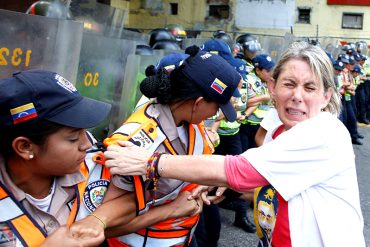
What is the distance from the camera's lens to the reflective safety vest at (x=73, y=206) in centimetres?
146

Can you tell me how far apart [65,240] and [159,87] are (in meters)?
0.85

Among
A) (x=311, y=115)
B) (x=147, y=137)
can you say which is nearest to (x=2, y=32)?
(x=147, y=137)

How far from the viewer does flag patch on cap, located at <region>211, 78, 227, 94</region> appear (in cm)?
206

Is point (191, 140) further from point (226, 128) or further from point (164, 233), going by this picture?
point (226, 128)

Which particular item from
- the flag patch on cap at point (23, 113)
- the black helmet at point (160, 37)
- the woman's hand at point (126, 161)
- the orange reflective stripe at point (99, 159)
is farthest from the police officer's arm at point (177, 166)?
the black helmet at point (160, 37)

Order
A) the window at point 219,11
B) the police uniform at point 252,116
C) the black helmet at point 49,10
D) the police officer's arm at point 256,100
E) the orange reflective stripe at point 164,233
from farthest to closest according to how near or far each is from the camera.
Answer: the window at point 219,11 → the police uniform at point 252,116 → the police officer's arm at point 256,100 → the black helmet at point 49,10 → the orange reflective stripe at point 164,233

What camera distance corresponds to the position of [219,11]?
72.7ft

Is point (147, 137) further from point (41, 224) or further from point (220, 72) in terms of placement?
point (41, 224)

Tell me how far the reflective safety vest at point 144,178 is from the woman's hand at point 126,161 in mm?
81

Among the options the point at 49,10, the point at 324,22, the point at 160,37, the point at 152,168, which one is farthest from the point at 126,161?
the point at 324,22

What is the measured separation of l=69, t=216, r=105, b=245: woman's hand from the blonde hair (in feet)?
3.45

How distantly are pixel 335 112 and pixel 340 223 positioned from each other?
57 cm

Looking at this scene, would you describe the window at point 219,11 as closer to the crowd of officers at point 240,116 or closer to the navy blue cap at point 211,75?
the crowd of officers at point 240,116

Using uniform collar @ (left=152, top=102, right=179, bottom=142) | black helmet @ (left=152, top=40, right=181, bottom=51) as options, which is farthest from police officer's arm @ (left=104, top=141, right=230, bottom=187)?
black helmet @ (left=152, top=40, right=181, bottom=51)
